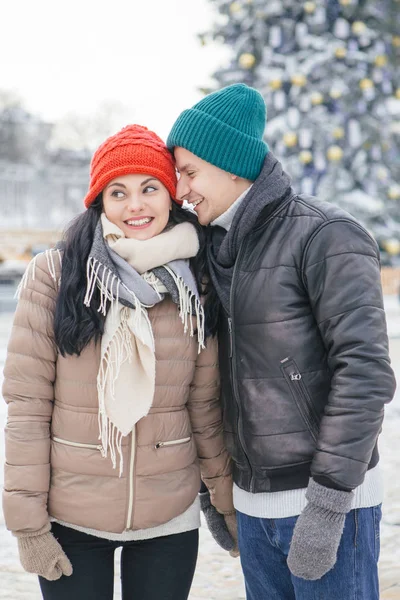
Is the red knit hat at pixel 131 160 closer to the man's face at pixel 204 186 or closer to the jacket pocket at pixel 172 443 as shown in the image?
the man's face at pixel 204 186

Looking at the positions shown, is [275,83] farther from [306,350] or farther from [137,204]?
[306,350]

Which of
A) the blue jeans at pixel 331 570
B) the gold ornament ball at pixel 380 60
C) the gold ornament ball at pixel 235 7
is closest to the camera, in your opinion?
the blue jeans at pixel 331 570

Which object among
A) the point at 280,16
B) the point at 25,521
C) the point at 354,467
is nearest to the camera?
the point at 354,467

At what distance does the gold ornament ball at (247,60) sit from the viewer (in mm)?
14266

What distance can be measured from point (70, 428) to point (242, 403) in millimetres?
589

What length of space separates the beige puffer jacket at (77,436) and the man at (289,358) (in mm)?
191

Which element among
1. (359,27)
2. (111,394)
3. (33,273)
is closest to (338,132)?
(359,27)

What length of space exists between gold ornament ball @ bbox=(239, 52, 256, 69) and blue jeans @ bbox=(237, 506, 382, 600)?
42.8ft

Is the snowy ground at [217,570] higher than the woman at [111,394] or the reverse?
the reverse

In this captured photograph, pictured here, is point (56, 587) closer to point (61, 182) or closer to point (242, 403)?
point (242, 403)

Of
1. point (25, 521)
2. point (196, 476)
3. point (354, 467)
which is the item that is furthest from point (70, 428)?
point (354, 467)

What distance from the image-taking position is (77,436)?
2.43 meters

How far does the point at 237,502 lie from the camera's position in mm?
2488

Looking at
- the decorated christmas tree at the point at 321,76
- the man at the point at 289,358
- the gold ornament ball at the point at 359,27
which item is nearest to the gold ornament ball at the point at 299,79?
the decorated christmas tree at the point at 321,76
